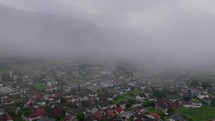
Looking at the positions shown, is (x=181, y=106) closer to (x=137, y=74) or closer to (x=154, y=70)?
(x=137, y=74)

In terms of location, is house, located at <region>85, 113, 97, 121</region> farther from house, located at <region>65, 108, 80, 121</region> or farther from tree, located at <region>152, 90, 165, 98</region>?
tree, located at <region>152, 90, 165, 98</region>

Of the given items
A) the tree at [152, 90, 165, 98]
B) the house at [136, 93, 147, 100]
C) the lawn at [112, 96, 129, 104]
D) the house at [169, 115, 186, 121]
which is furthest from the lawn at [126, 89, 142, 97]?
the house at [169, 115, 186, 121]

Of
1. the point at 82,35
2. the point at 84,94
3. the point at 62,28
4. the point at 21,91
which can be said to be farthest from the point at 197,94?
the point at 62,28

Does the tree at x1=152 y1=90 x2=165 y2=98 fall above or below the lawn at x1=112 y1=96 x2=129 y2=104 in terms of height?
above

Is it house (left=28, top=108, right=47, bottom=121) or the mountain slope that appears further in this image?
the mountain slope

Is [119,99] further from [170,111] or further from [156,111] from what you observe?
[170,111]

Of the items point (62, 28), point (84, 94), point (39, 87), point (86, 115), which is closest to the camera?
point (86, 115)

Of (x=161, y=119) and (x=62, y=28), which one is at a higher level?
(x=62, y=28)

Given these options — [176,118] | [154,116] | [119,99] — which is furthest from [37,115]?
[176,118]
